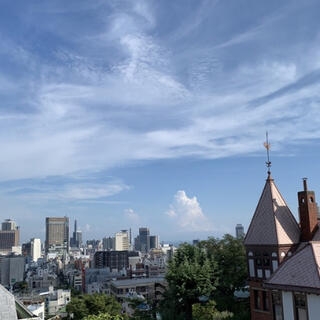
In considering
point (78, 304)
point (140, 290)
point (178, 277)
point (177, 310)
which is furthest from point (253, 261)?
point (140, 290)

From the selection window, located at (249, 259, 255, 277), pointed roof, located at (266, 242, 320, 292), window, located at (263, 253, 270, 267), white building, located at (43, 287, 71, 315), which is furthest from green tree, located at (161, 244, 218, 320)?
white building, located at (43, 287, 71, 315)

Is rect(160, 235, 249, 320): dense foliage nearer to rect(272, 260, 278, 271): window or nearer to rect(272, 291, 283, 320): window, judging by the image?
rect(272, 291, 283, 320): window

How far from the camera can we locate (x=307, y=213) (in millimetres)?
23844

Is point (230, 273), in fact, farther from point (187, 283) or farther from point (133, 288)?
point (133, 288)

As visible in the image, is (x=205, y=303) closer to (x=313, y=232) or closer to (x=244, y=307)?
(x=244, y=307)

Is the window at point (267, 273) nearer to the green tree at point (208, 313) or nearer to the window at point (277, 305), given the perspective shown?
the window at point (277, 305)

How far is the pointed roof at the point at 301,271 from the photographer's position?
61.0 ft

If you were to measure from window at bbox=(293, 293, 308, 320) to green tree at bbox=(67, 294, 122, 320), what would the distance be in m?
30.5

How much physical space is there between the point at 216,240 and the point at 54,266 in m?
168

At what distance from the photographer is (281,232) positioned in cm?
2369

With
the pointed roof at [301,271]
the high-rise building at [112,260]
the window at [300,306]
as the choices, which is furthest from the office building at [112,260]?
the window at [300,306]

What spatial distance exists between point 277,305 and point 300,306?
8.95ft

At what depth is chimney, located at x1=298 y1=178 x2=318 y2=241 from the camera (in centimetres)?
2369

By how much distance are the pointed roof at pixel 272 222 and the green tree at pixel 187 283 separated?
820 cm
